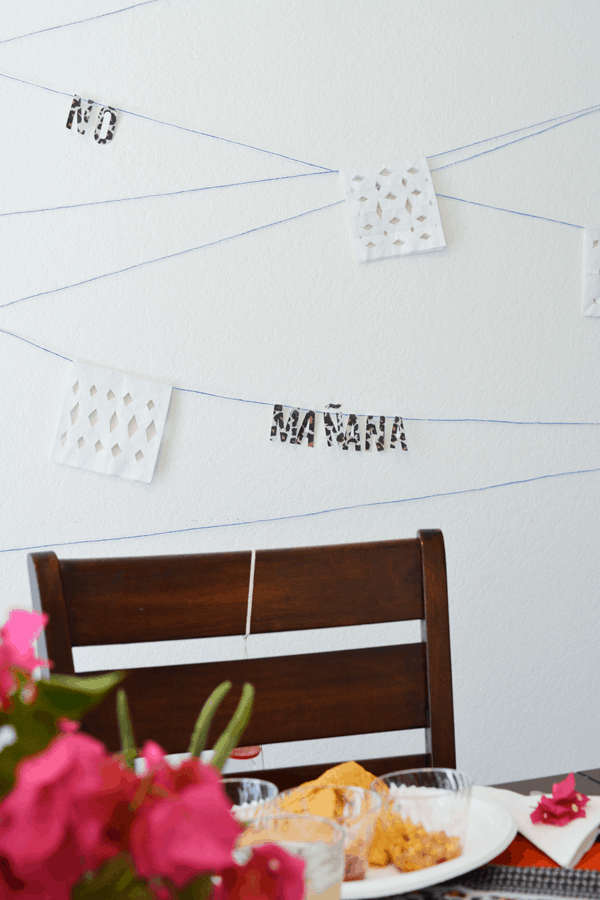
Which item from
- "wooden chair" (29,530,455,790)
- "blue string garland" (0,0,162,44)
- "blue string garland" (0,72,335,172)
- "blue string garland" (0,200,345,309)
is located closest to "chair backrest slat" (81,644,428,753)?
"wooden chair" (29,530,455,790)

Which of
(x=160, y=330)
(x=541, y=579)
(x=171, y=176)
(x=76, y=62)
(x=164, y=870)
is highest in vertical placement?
(x=76, y=62)

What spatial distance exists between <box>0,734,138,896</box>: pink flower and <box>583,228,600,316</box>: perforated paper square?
65.6 inches

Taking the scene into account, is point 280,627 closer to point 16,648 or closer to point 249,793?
point 249,793

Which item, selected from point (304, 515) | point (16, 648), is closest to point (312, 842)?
point (16, 648)

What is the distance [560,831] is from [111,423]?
1069mm

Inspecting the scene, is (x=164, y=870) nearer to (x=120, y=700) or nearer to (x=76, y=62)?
(x=120, y=700)

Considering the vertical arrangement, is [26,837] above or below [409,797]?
above

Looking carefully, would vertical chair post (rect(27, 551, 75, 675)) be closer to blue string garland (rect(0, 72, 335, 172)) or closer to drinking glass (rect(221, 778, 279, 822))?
drinking glass (rect(221, 778, 279, 822))

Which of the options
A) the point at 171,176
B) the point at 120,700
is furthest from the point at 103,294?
the point at 120,700

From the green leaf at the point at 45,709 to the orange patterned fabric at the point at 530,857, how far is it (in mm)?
445

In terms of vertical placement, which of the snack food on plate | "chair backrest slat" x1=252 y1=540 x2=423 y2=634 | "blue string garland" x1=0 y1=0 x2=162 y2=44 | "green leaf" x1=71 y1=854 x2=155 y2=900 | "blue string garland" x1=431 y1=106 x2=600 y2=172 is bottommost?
the snack food on plate

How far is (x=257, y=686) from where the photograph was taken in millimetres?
842

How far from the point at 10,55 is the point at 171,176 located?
34 cm

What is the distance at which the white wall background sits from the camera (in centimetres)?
146
